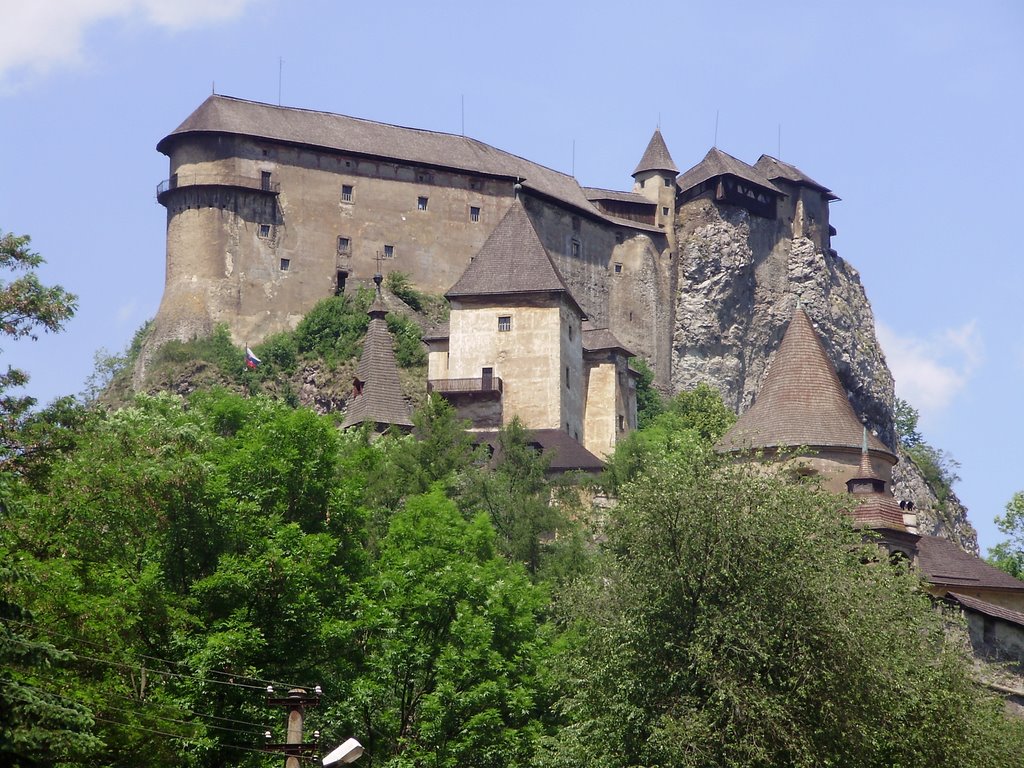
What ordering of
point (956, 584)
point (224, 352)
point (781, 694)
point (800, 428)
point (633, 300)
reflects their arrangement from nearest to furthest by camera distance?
point (781, 694) → point (956, 584) → point (800, 428) → point (224, 352) → point (633, 300)

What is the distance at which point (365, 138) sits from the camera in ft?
299

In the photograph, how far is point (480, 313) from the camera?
73.4 m

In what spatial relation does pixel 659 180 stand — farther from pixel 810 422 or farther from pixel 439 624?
pixel 439 624

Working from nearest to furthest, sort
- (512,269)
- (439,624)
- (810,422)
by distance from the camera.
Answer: (439,624) → (810,422) → (512,269)

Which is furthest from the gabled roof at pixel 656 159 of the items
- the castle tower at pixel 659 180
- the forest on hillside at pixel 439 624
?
the forest on hillside at pixel 439 624

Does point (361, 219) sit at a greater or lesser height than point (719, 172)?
lesser

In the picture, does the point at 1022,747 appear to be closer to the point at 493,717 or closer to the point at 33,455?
the point at 493,717

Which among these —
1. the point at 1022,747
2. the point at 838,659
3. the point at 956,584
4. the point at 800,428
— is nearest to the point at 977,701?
the point at 1022,747

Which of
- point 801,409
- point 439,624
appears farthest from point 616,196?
point 439,624

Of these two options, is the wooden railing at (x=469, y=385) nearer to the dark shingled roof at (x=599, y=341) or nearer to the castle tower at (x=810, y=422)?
the dark shingled roof at (x=599, y=341)

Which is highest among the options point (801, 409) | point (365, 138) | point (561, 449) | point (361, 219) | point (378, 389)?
point (365, 138)

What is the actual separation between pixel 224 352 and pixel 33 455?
51565 millimetres

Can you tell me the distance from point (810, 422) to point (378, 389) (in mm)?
22248

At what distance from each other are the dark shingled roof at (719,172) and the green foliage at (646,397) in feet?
35.6
